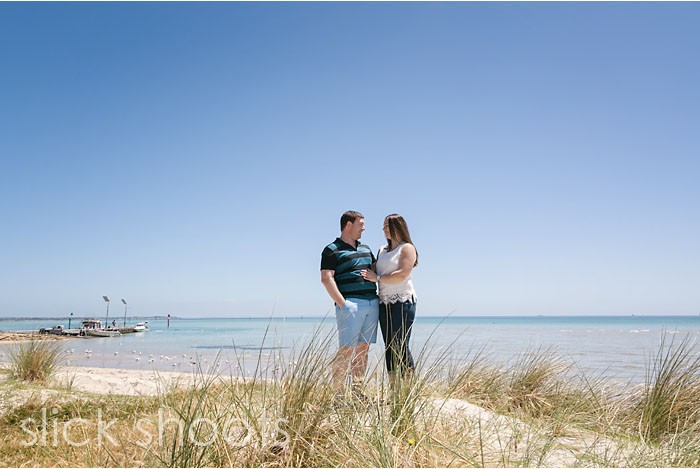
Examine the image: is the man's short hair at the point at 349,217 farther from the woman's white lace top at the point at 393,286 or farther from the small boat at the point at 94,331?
the small boat at the point at 94,331

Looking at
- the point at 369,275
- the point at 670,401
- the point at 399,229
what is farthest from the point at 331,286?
the point at 670,401

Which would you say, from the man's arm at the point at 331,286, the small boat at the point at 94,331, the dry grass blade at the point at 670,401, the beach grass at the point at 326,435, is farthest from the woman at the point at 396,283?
the small boat at the point at 94,331

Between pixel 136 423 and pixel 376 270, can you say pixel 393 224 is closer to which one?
pixel 376 270

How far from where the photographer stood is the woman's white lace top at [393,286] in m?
4.54

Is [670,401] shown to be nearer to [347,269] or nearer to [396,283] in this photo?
[396,283]

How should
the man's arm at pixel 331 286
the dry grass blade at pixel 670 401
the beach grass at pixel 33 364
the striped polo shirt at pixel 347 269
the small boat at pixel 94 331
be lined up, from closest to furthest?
the dry grass blade at pixel 670 401, the man's arm at pixel 331 286, the striped polo shirt at pixel 347 269, the beach grass at pixel 33 364, the small boat at pixel 94 331

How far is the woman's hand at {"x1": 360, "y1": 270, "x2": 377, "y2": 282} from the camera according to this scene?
4469 millimetres

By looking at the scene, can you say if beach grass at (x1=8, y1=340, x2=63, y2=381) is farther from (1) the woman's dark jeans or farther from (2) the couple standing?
(1) the woman's dark jeans

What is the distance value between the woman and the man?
0.09 meters

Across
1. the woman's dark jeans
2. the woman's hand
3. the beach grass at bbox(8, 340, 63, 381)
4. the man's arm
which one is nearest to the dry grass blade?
the woman's dark jeans

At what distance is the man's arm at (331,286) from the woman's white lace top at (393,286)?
45 centimetres

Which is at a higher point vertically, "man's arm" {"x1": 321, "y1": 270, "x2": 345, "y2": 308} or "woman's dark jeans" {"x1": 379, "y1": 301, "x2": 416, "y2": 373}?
"man's arm" {"x1": 321, "y1": 270, "x2": 345, "y2": 308}

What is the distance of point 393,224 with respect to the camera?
15.3 ft

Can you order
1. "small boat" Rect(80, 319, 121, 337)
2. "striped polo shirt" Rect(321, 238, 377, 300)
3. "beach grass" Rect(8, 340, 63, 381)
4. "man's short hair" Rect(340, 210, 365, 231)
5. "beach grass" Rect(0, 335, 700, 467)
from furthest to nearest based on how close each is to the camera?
"small boat" Rect(80, 319, 121, 337) < "beach grass" Rect(8, 340, 63, 381) < "man's short hair" Rect(340, 210, 365, 231) < "striped polo shirt" Rect(321, 238, 377, 300) < "beach grass" Rect(0, 335, 700, 467)
